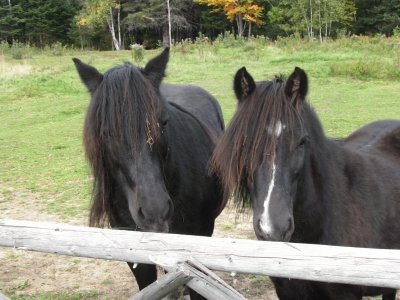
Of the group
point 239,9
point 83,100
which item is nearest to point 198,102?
point 83,100

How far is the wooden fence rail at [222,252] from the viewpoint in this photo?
1874 mm

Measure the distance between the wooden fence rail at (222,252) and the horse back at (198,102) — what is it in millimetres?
2543

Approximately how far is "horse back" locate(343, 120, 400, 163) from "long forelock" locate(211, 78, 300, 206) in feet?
4.17

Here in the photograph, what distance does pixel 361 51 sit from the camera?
1930cm

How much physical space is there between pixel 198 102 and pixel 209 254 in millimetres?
3155

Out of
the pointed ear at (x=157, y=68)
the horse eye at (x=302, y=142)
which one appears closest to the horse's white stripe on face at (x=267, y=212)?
the horse eye at (x=302, y=142)

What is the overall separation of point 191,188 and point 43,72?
17388 mm

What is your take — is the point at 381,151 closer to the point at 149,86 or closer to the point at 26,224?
the point at 149,86

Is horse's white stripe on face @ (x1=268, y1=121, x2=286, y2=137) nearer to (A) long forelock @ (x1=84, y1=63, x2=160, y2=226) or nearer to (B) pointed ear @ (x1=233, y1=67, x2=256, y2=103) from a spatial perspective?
(B) pointed ear @ (x1=233, y1=67, x2=256, y2=103)

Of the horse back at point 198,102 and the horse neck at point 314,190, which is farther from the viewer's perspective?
the horse back at point 198,102

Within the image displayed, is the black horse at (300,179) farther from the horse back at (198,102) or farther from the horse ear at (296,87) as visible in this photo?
the horse back at (198,102)

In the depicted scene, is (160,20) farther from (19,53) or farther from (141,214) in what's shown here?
(141,214)

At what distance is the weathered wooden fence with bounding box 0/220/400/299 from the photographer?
74.0 inches

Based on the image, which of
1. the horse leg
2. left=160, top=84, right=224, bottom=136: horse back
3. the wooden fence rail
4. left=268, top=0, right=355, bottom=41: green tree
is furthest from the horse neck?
left=268, top=0, right=355, bottom=41: green tree
